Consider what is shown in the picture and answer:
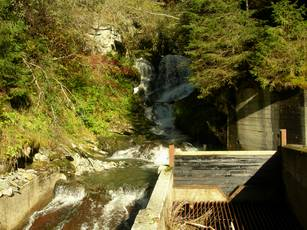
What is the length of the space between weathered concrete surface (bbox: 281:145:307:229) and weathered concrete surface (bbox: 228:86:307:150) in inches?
58.6

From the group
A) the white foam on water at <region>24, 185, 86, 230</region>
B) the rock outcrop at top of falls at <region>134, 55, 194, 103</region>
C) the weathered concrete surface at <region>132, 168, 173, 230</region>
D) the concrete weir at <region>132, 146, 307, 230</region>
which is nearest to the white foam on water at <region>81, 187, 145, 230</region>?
the white foam on water at <region>24, 185, 86, 230</region>

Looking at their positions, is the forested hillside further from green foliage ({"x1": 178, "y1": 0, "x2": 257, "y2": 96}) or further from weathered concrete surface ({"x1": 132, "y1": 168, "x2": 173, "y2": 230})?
weathered concrete surface ({"x1": 132, "y1": 168, "x2": 173, "y2": 230})

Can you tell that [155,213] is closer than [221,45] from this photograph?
Yes

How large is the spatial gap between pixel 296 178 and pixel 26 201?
6314 millimetres

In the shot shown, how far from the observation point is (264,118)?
12273 mm

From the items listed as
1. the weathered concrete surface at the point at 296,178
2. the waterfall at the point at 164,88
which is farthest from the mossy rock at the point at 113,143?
the weathered concrete surface at the point at 296,178

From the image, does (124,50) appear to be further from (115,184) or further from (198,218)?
(198,218)

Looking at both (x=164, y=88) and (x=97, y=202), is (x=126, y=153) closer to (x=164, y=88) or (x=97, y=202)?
(x=97, y=202)

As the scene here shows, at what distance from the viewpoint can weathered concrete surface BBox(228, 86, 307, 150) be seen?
10773 mm

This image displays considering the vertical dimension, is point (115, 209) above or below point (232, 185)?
below

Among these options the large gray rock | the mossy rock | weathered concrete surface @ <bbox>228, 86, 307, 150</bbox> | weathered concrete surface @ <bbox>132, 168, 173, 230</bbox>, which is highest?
the large gray rock

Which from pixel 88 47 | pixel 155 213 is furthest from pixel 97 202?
pixel 88 47

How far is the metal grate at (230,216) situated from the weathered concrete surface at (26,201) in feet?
11.6

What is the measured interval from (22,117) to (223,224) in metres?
7.56
